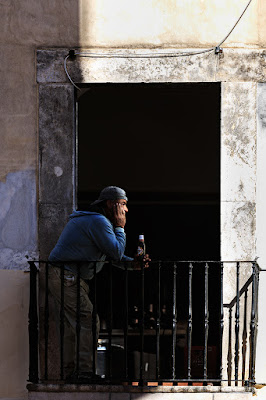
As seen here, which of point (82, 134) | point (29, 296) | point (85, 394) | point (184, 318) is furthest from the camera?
point (82, 134)

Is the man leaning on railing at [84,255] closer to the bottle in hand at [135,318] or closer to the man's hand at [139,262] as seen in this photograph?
the man's hand at [139,262]

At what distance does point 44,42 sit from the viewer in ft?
26.9

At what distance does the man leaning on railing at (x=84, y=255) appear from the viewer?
7.42 meters

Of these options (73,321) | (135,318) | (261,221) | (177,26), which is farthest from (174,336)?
(177,26)

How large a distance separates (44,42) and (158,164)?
4.66m

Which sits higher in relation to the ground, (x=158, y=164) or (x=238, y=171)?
(x=158, y=164)

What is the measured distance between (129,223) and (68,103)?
4.64 metres

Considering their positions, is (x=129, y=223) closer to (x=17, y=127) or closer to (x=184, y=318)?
(x=184, y=318)

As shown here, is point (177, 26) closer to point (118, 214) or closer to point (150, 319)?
point (118, 214)

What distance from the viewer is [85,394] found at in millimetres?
7367

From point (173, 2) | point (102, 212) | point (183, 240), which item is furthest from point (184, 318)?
point (173, 2)

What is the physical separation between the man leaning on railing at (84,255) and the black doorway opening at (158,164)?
3700mm

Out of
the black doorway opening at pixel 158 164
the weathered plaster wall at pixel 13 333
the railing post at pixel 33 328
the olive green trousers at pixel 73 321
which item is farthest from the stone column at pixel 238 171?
the black doorway opening at pixel 158 164

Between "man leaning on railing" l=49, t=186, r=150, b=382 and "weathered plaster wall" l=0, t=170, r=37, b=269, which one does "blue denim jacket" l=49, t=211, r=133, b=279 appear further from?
"weathered plaster wall" l=0, t=170, r=37, b=269
